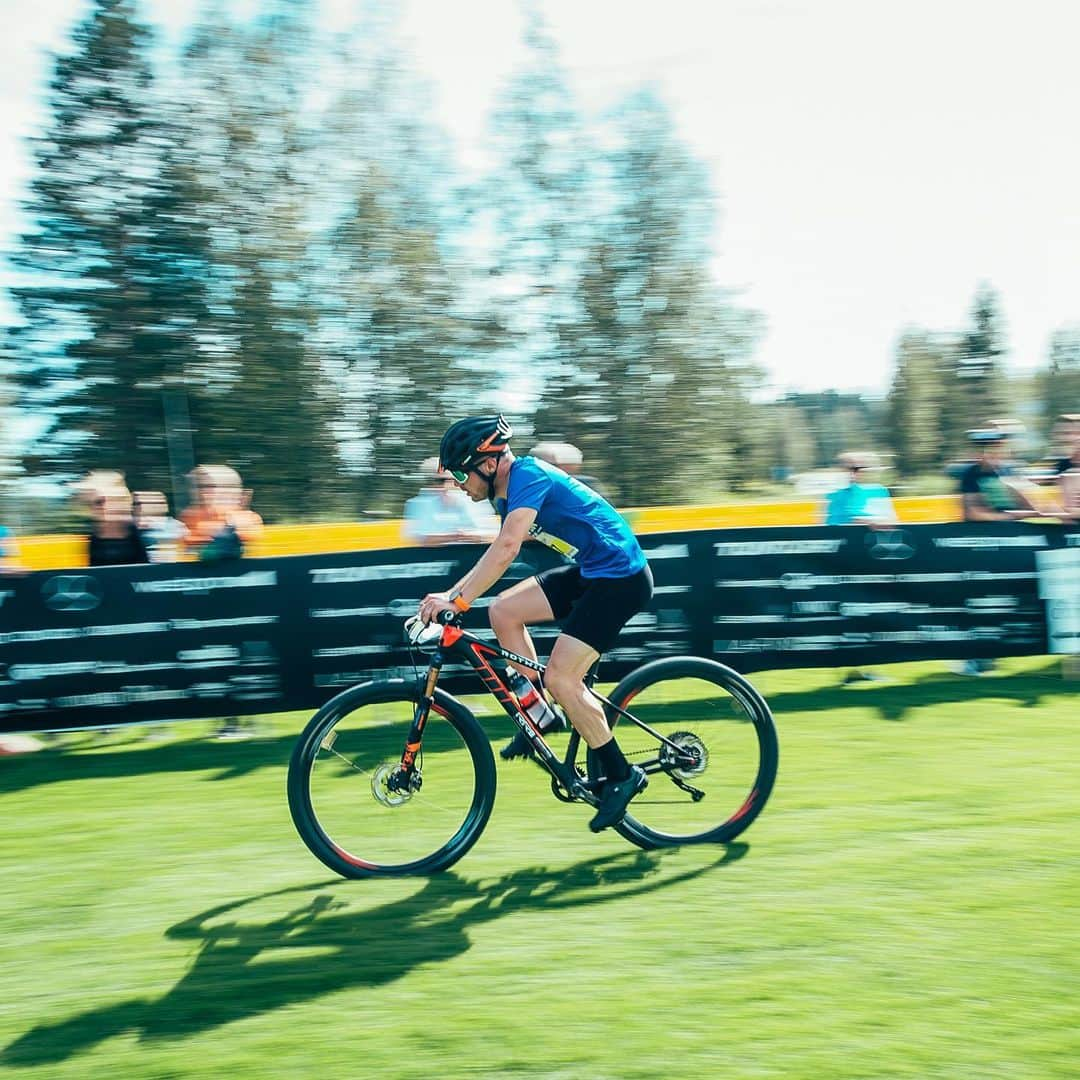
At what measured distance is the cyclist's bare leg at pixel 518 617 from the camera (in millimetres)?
5383

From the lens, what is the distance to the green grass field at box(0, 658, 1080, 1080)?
364cm

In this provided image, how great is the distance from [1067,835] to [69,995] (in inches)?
166

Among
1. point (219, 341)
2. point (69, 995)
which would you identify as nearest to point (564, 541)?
point (69, 995)

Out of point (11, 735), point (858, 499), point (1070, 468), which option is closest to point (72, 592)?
point (11, 735)

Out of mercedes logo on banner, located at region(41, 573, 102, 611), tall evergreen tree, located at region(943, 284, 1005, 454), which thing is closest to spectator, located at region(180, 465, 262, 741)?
mercedes logo on banner, located at region(41, 573, 102, 611)

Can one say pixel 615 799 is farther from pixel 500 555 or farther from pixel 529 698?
pixel 500 555

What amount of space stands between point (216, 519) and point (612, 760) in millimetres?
4358

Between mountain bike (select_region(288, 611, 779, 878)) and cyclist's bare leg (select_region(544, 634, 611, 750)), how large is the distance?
0.52 feet

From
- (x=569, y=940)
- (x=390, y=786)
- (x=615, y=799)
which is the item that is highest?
(x=390, y=786)

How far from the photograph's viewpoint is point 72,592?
8.07m

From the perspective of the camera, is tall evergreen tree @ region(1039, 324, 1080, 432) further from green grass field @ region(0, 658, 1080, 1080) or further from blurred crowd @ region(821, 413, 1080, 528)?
green grass field @ region(0, 658, 1080, 1080)

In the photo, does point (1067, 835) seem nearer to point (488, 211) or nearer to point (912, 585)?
point (912, 585)

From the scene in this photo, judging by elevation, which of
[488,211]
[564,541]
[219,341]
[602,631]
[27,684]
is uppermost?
[488,211]

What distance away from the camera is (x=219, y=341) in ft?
107
